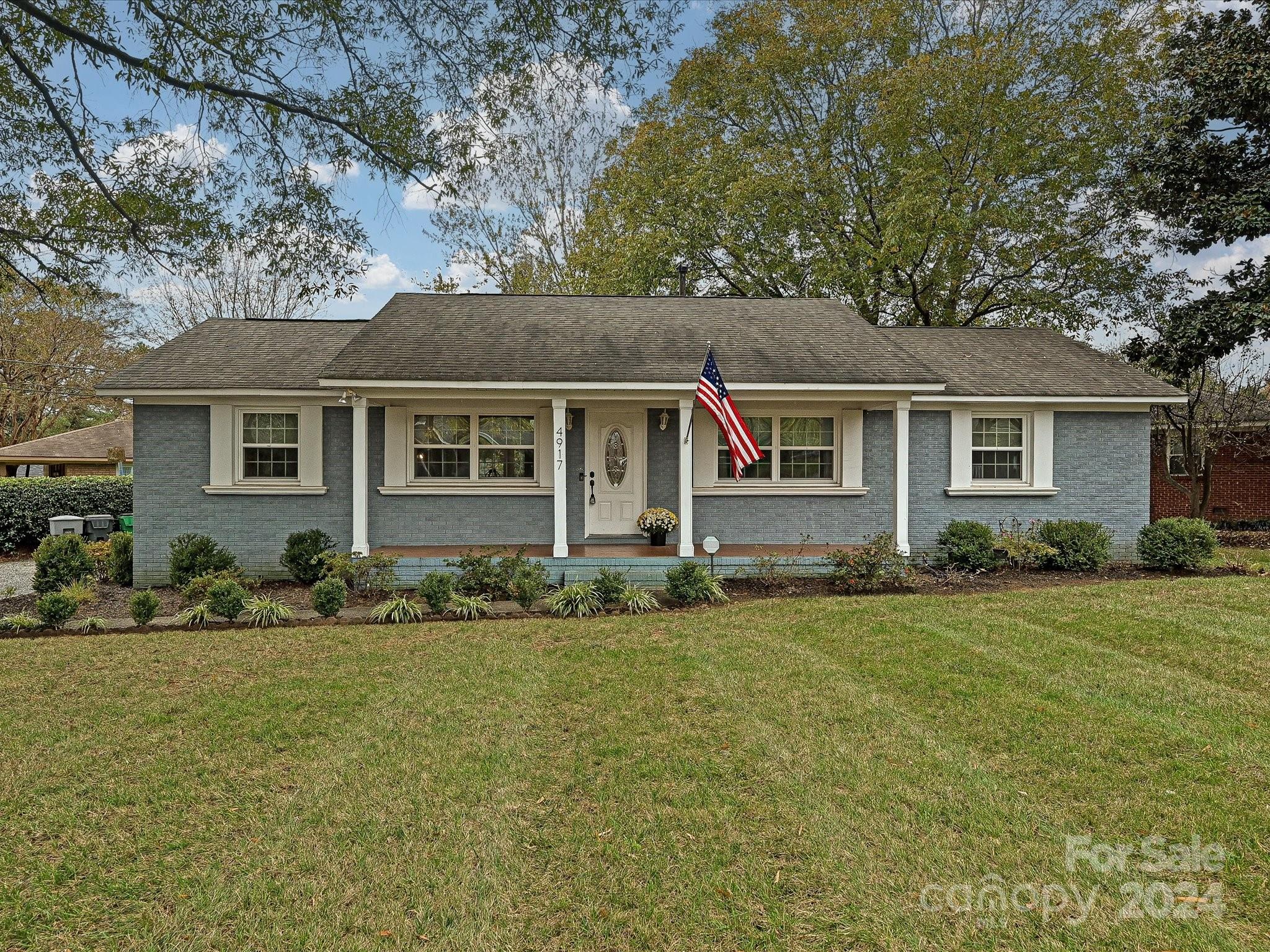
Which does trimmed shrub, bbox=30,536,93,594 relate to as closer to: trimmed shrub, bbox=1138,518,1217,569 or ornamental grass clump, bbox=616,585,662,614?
ornamental grass clump, bbox=616,585,662,614

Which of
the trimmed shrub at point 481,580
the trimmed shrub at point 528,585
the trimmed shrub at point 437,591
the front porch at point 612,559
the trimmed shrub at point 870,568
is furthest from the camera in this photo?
the front porch at point 612,559

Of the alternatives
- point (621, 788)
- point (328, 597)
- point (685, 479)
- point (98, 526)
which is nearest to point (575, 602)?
point (685, 479)

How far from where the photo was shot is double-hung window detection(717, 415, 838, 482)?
38.2 feet

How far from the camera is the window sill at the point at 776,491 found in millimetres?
11383

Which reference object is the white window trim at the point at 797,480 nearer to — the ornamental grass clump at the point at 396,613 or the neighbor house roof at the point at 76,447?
the ornamental grass clump at the point at 396,613

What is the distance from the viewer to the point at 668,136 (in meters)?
19.8

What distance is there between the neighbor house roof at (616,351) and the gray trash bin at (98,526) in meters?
5.80

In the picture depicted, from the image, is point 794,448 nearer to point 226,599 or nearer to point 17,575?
point 226,599

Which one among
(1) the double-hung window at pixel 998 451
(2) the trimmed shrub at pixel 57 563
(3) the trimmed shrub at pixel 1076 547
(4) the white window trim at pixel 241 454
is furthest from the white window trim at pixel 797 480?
(2) the trimmed shrub at pixel 57 563

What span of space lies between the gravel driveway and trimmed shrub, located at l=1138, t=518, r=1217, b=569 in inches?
688

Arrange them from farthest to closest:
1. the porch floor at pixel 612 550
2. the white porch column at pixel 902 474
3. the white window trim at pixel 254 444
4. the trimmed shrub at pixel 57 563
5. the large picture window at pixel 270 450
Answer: the large picture window at pixel 270 450 < the white window trim at pixel 254 444 < the white porch column at pixel 902 474 < the porch floor at pixel 612 550 < the trimmed shrub at pixel 57 563

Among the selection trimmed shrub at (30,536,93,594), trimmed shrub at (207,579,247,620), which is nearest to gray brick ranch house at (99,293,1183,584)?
trimmed shrub at (30,536,93,594)

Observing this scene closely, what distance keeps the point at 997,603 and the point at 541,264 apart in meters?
19.2

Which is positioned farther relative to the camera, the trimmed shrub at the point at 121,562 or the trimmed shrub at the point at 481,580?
the trimmed shrub at the point at 121,562
